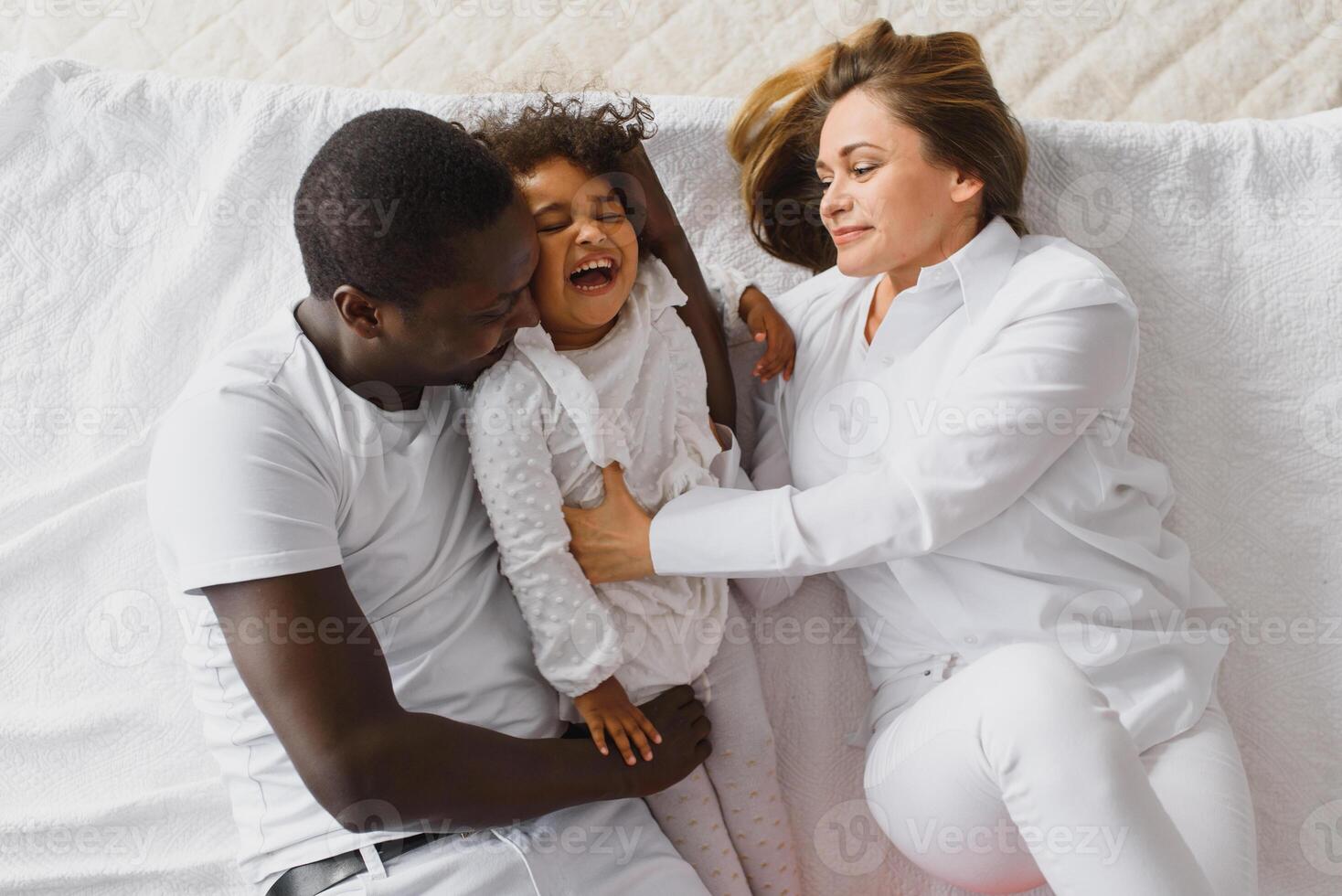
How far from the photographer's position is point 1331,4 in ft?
6.04

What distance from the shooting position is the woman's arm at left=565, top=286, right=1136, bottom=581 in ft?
3.95

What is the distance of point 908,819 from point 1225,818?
0.34 metres

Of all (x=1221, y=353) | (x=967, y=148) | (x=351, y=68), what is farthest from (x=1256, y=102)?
(x=351, y=68)

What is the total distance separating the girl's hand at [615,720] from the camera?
4.03ft

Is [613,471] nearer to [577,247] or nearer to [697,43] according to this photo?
[577,247]

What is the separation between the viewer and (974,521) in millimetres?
1238

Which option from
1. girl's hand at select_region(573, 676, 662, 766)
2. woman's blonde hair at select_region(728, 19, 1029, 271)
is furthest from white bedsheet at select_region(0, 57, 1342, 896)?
girl's hand at select_region(573, 676, 662, 766)

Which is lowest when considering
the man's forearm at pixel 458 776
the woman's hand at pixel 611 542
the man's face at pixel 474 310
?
the man's forearm at pixel 458 776

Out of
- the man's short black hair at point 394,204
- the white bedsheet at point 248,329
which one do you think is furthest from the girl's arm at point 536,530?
the white bedsheet at point 248,329

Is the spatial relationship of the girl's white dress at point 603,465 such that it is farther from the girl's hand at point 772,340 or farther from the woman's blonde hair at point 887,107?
the woman's blonde hair at point 887,107

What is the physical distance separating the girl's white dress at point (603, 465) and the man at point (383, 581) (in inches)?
1.7

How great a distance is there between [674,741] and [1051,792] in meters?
0.42

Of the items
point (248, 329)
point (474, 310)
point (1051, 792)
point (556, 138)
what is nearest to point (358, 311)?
point (474, 310)

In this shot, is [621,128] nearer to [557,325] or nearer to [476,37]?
[557,325]
